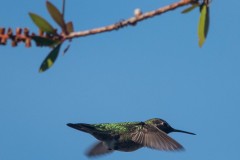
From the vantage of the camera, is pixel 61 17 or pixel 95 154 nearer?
pixel 61 17

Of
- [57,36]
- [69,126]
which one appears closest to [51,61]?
[57,36]

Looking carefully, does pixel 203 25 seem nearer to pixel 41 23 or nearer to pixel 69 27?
pixel 69 27

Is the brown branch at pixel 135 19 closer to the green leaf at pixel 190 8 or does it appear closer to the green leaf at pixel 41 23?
the green leaf at pixel 190 8

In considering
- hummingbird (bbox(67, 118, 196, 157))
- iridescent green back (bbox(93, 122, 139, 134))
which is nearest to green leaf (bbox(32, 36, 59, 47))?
hummingbird (bbox(67, 118, 196, 157))

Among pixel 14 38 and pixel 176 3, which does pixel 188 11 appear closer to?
pixel 176 3

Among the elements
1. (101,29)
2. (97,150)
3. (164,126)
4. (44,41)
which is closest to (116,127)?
(97,150)

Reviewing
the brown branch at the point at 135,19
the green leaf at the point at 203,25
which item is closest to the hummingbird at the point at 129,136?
the green leaf at the point at 203,25
